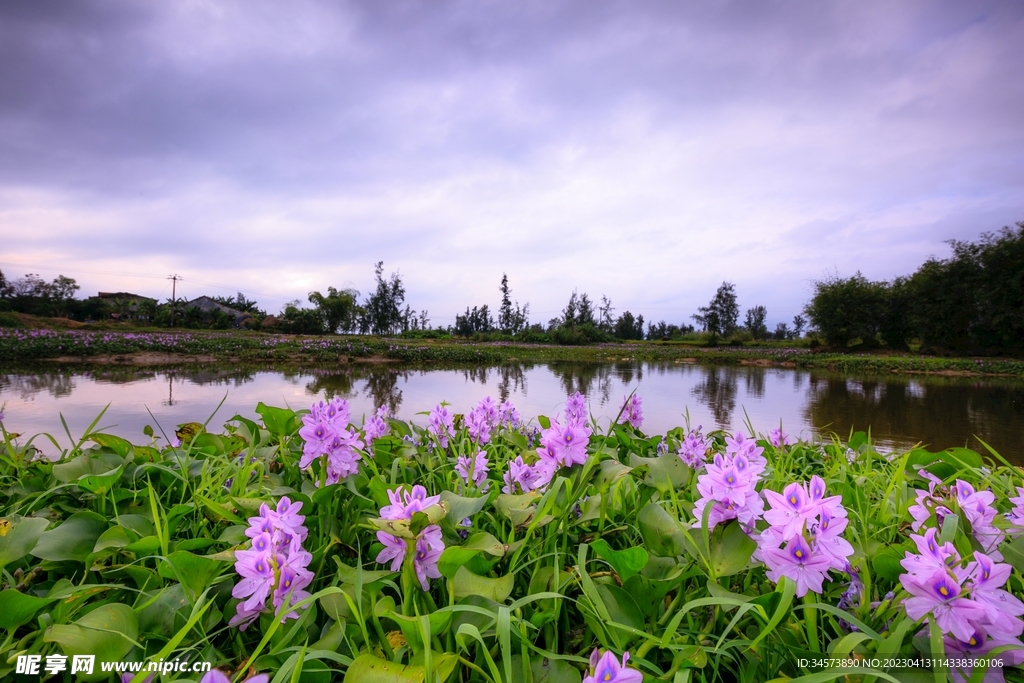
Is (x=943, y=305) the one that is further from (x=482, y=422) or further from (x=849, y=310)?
(x=482, y=422)

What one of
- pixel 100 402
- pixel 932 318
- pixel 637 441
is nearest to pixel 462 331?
pixel 932 318

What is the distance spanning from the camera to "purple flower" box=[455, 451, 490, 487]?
1498mm

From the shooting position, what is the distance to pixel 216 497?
3.97ft

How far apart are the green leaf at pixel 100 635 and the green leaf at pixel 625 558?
2.51ft

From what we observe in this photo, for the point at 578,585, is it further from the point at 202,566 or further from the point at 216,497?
the point at 216,497

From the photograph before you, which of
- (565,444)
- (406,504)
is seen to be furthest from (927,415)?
(406,504)

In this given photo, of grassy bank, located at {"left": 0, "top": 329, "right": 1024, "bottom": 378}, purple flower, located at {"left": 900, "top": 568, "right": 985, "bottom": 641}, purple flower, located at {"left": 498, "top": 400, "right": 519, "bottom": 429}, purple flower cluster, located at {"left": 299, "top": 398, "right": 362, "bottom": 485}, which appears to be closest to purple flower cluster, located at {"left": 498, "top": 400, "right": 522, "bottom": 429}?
purple flower, located at {"left": 498, "top": 400, "right": 519, "bottom": 429}

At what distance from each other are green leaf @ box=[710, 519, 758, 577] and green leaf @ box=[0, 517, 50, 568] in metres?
1.27

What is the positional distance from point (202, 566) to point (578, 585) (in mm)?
679

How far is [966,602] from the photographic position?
2.08 feet

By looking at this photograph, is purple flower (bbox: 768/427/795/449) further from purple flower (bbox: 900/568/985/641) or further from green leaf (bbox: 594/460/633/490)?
purple flower (bbox: 900/568/985/641)

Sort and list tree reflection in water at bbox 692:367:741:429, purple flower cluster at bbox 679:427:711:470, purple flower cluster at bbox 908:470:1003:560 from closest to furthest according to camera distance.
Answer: purple flower cluster at bbox 908:470:1003:560
purple flower cluster at bbox 679:427:711:470
tree reflection in water at bbox 692:367:741:429

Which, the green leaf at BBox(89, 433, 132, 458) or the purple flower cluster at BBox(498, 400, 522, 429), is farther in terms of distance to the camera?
the purple flower cluster at BBox(498, 400, 522, 429)

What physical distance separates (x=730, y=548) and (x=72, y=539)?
1306 millimetres
